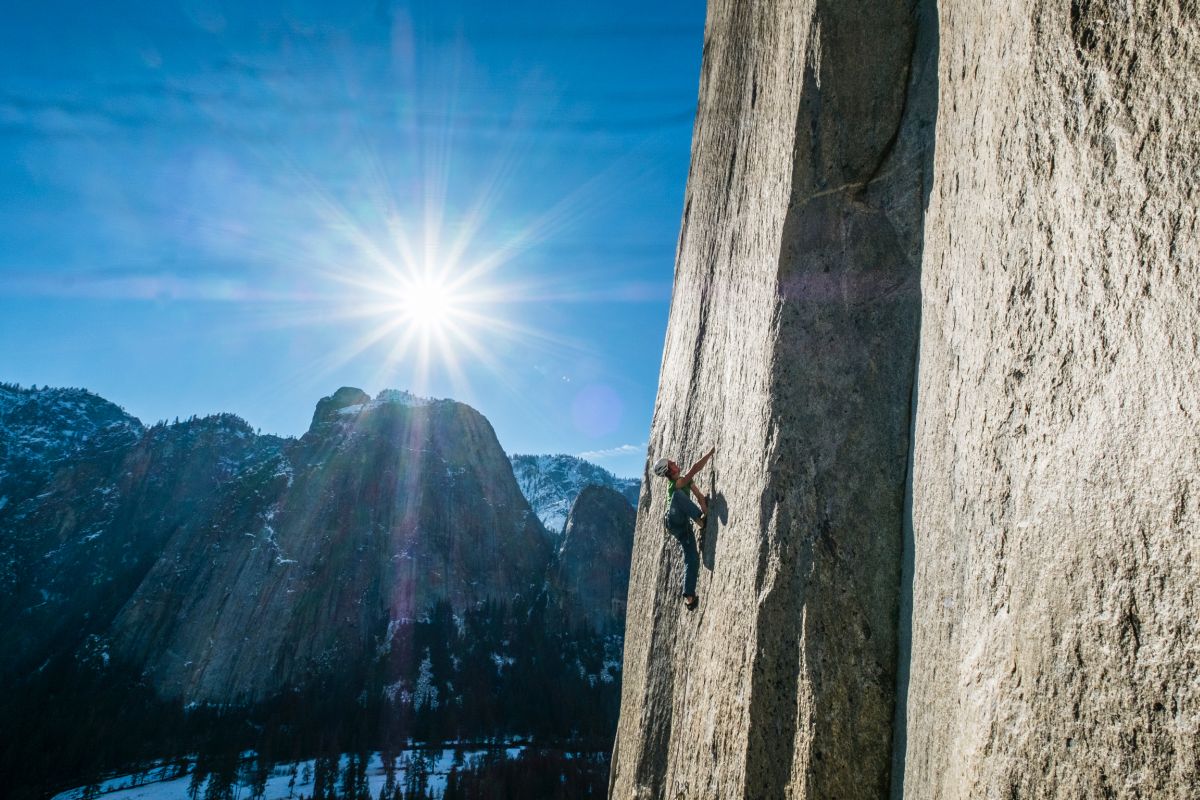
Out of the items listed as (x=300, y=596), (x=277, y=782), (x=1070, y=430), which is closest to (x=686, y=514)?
(x=1070, y=430)

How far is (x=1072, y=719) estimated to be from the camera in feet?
7.48

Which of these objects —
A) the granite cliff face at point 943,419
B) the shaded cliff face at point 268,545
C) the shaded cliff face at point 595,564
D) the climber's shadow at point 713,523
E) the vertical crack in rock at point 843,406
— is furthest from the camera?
the shaded cliff face at point 595,564

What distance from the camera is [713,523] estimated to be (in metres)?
6.28

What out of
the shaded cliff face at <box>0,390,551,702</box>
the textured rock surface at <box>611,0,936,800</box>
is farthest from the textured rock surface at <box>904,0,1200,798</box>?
the shaded cliff face at <box>0,390,551,702</box>

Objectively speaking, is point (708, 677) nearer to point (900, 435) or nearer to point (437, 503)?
point (900, 435)

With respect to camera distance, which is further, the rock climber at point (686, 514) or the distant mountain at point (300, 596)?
the distant mountain at point (300, 596)

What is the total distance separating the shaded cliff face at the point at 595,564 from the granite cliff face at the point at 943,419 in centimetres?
11630

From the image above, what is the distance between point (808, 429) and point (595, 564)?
120538 millimetres

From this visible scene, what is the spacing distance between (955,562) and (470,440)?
142 meters

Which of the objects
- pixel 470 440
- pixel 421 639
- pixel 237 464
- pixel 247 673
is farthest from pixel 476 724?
pixel 237 464

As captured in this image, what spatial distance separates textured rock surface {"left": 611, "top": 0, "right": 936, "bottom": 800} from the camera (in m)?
4.24

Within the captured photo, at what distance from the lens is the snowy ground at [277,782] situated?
229 ft

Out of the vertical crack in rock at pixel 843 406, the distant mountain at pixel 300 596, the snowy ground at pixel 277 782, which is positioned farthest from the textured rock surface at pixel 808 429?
the distant mountain at pixel 300 596

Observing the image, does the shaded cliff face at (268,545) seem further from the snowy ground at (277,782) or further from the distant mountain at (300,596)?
the snowy ground at (277,782)
